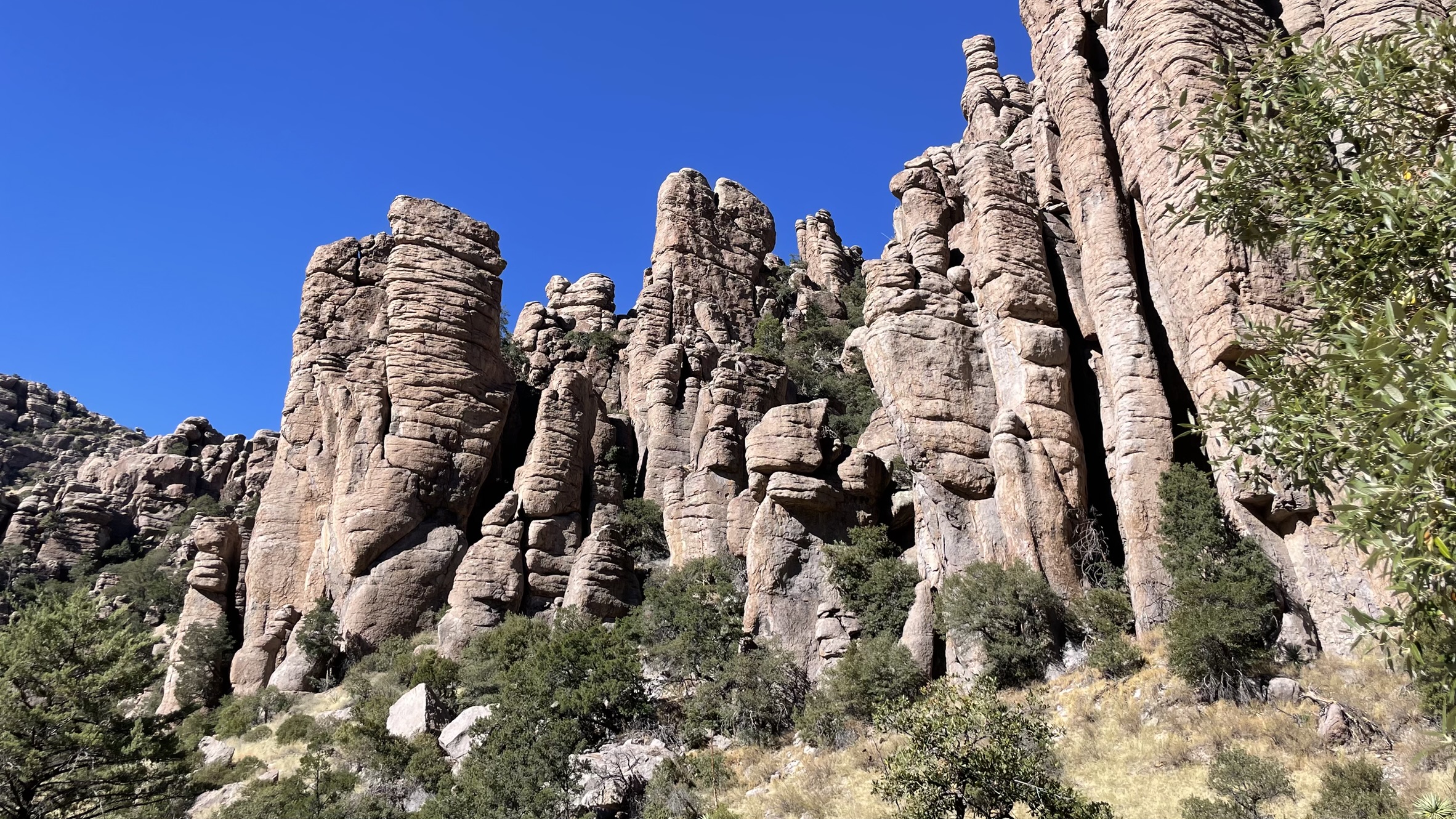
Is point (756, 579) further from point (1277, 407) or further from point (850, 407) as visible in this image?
point (1277, 407)

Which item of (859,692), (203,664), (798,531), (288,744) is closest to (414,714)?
(288,744)

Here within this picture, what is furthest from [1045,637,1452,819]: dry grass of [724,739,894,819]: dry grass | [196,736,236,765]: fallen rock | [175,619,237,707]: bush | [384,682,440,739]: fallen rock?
[175,619,237,707]: bush

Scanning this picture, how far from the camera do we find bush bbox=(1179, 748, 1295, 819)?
48.0ft

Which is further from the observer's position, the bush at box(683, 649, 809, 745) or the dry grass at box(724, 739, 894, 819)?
the bush at box(683, 649, 809, 745)

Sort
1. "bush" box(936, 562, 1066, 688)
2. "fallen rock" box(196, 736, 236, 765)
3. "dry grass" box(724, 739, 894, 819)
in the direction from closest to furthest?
"dry grass" box(724, 739, 894, 819) → "bush" box(936, 562, 1066, 688) → "fallen rock" box(196, 736, 236, 765)

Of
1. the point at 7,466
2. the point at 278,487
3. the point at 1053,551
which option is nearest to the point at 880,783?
the point at 1053,551

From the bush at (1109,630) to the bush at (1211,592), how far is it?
112 centimetres

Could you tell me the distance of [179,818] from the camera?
2614 cm

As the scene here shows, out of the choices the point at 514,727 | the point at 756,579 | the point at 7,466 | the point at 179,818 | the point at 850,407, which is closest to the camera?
the point at 514,727

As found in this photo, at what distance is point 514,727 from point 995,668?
1244 cm

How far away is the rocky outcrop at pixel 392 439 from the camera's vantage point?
1475 inches

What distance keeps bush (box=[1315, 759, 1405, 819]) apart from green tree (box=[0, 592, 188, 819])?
2161cm

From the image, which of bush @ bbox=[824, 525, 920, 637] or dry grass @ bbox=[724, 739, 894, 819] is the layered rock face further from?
dry grass @ bbox=[724, 739, 894, 819]

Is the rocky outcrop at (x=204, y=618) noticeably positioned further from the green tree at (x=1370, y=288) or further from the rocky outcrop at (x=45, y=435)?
the rocky outcrop at (x=45, y=435)
